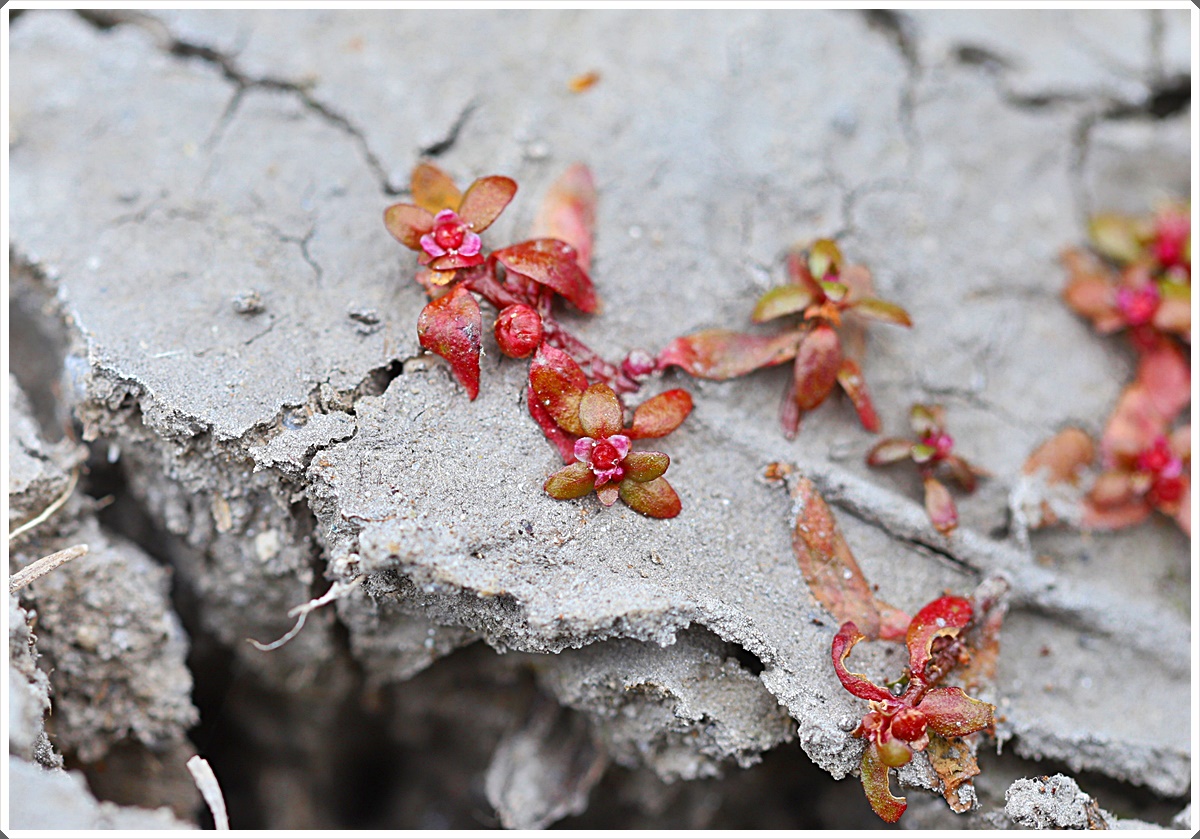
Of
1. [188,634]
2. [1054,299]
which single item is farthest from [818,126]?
[188,634]

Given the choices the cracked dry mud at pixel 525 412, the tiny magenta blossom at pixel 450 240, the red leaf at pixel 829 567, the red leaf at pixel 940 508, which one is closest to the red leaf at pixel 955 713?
the cracked dry mud at pixel 525 412

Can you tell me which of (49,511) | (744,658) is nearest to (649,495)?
(744,658)

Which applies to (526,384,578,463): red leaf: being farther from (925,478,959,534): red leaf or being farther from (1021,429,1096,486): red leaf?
(1021,429,1096,486): red leaf

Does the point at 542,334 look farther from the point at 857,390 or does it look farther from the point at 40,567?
the point at 40,567

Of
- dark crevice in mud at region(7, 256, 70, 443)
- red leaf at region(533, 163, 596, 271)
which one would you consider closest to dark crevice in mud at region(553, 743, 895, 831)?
red leaf at region(533, 163, 596, 271)

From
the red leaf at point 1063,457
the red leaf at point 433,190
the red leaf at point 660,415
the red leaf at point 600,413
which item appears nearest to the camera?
the red leaf at point 600,413

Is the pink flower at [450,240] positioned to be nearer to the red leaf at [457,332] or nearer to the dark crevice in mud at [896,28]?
the red leaf at [457,332]
